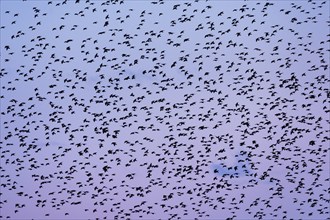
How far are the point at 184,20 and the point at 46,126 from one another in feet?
32.2

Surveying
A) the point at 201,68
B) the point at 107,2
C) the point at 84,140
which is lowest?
the point at 84,140

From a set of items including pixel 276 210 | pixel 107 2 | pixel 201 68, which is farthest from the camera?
pixel 276 210

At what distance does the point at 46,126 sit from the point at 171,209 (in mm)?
8333

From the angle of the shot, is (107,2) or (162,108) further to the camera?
(162,108)

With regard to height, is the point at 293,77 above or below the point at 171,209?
above

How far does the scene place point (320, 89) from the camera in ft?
80.3

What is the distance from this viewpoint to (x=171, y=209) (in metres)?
28.0

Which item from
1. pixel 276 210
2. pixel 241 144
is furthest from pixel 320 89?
pixel 276 210

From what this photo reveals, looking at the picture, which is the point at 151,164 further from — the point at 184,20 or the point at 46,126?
the point at 184,20

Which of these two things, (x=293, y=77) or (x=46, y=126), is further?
Result: (x=46, y=126)

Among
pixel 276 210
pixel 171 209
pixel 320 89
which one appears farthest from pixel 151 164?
pixel 320 89

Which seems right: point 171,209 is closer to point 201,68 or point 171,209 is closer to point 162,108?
point 162,108

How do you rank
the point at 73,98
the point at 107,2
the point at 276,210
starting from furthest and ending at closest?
the point at 276,210
the point at 73,98
the point at 107,2

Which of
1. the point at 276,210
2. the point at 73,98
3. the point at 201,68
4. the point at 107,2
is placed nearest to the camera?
the point at 107,2
